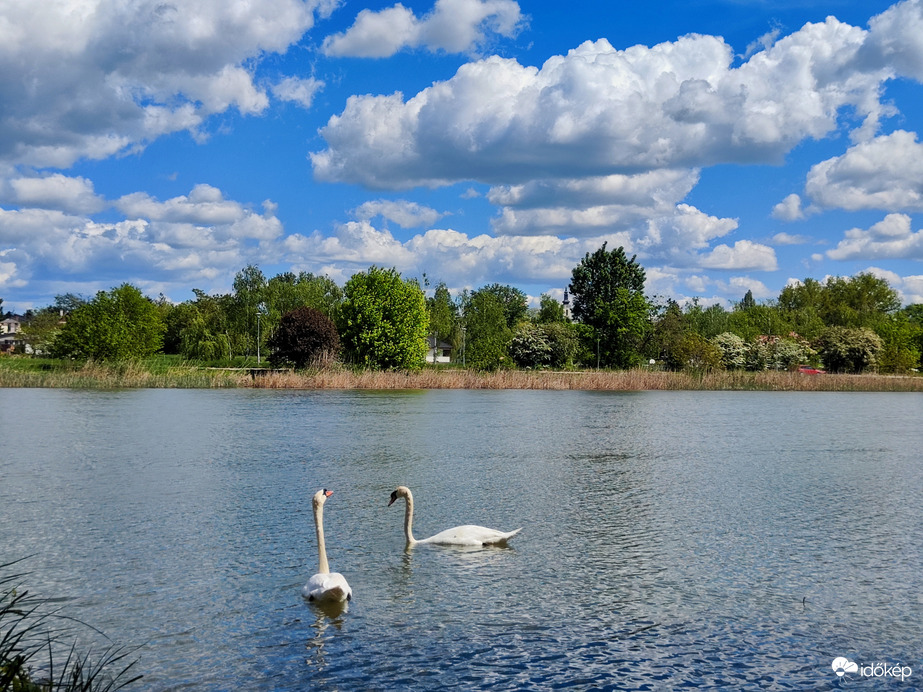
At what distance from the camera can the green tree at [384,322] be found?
7256cm

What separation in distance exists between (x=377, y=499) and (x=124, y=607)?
8.23 meters

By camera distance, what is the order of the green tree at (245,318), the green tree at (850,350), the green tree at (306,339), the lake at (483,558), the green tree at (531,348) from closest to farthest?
1. the lake at (483,558)
2. the green tree at (306,339)
3. the green tree at (850,350)
4. the green tree at (531,348)
5. the green tree at (245,318)

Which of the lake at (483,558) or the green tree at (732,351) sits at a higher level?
the green tree at (732,351)

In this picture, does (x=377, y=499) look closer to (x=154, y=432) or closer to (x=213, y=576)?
(x=213, y=576)

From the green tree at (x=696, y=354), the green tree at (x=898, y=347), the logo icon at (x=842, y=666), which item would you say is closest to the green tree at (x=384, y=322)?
the green tree at (x=696, y=354)

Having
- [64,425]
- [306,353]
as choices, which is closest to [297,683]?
[64,425]

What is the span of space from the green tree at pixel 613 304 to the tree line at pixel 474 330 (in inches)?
5.3

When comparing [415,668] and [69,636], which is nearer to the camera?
[415,668]

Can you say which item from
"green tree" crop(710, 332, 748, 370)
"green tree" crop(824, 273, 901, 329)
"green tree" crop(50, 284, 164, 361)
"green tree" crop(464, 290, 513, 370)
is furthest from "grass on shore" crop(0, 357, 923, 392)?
"green tree" crop(824, 273, 901, 329)

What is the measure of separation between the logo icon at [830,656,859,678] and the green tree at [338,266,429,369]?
Result: 63496mm

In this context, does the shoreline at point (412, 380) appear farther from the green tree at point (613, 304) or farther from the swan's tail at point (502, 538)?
the swan's tail at point (502, 538)

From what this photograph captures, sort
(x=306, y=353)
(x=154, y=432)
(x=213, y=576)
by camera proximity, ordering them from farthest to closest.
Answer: (x=306, y=353) < (x=154, y=432) < (x=213, y=576)

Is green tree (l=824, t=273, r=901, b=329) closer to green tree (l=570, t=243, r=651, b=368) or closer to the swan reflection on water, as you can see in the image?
green tree (l=570, t=243, r=651, b=368)

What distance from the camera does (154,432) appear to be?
31.7m
